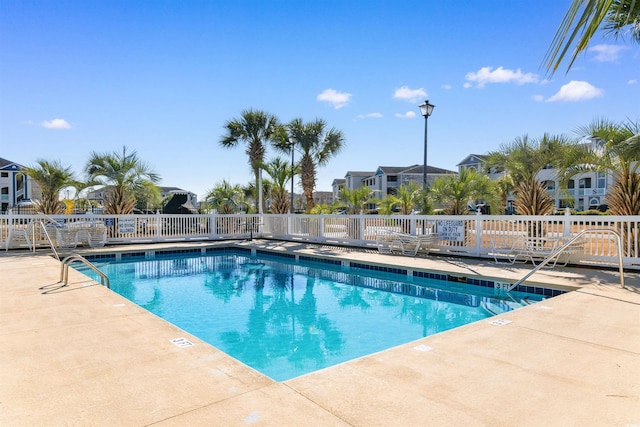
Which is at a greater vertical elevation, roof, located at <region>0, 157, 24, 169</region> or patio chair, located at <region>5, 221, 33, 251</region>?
roof, located at <region>0, 157, 24, 169</region>

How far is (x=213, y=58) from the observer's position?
13.5 meters

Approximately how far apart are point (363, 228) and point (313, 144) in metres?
7.43

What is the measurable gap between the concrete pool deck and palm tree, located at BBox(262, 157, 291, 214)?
42.9 feet

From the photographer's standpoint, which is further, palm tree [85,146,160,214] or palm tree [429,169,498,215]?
palm tree [85,146,160,214]

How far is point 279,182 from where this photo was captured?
1783 centimetres

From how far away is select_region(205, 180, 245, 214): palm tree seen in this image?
1986 centimetres

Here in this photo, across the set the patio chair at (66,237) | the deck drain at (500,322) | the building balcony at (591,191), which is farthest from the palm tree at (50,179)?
the building balcony at (591,191)

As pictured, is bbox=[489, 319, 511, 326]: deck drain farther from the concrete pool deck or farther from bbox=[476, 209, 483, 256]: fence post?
bbox=[476, 209, 483, 256]: fence post

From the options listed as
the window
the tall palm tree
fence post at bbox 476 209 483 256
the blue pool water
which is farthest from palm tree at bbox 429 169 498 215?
the window

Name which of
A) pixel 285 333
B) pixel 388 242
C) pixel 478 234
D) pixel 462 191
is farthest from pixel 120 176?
pixel 478 234

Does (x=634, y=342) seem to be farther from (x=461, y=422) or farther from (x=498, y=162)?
(x=498, y=162)

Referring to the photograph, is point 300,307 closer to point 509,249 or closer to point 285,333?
point 285,333

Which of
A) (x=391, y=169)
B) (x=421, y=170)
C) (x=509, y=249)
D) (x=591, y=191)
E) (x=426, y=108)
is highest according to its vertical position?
(x=391, y=169)

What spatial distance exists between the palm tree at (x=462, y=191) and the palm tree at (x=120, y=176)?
10605 millimetres
